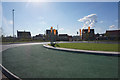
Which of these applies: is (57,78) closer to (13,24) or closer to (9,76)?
(9,76)

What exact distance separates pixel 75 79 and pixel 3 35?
46225 mm

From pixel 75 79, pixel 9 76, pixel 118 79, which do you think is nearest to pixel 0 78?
pixel 9 76

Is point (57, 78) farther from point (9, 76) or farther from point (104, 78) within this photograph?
point (9, 76)

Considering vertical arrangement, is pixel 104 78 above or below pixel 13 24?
below

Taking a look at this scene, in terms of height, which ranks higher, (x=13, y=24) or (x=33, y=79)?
(x=13, y=24)

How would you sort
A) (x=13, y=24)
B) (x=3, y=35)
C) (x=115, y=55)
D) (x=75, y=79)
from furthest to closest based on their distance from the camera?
(x=3, y=35)
(x=13, y=24)
(x=115, y=55)
(x=75, y=79)

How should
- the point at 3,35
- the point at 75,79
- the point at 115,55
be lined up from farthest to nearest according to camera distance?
the point at 3,35 < the point at 115,55 < the point at 75,79

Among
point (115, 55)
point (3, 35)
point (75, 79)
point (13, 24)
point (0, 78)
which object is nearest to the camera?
point (75, 79)

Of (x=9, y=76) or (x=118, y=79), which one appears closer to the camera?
(x=118, y=79)

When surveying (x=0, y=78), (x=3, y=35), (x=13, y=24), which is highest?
(x=13, y=24)

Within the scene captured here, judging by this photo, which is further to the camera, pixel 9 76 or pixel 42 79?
pixel 9 76

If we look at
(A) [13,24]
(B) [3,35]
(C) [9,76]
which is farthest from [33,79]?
(B) [3,35]

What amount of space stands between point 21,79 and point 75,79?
2.32 metres

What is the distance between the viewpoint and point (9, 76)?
3527 millimetres
